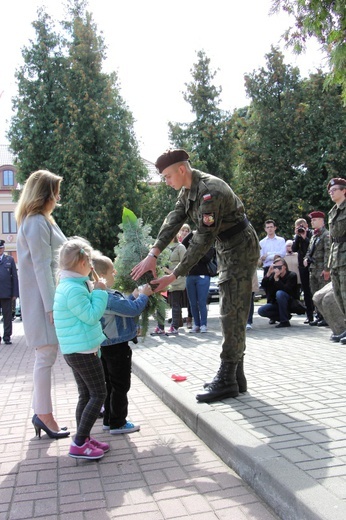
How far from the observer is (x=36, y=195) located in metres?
4.31

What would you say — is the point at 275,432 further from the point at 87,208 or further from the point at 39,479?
the point at 87,208

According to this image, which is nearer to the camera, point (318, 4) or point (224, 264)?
point (224, 264)

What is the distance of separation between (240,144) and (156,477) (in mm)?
24397

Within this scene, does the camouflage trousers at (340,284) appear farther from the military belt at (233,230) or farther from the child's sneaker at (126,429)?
the child's sneaker at (126,429)

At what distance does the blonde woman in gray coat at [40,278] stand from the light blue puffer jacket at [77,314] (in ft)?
1.65

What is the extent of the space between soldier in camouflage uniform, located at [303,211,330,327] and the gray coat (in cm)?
645

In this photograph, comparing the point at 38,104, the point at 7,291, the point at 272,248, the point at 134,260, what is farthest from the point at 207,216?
the point at 38,104

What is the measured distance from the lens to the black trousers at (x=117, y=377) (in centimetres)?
432

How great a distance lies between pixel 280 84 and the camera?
25812 millimetres

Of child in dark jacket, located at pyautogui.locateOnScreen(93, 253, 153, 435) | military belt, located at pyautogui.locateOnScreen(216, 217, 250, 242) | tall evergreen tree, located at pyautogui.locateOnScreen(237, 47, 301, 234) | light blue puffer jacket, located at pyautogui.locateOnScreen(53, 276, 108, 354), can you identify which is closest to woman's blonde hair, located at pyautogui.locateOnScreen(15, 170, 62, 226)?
child in dark jacket, located at pyautogui.locateOnScreen(93, 253, 153, 435)

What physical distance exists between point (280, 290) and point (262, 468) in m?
7.45

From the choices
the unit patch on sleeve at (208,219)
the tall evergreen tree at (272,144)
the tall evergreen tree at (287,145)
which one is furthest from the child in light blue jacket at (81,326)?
the tall evergreen tree at (272,144)

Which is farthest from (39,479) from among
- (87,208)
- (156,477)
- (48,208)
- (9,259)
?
(87,208)

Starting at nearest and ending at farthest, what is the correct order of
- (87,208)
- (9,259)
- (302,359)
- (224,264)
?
1. (224,264)
2. (302,359)
3. (9,259)
4. (87,208)
